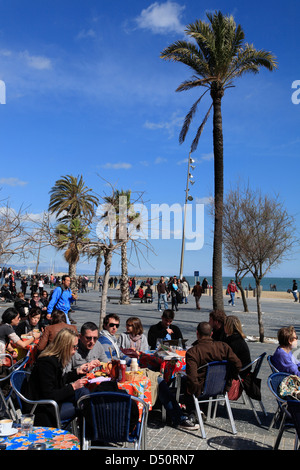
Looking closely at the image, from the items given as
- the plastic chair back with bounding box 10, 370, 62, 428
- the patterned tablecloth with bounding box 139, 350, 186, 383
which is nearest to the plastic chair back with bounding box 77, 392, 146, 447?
the plastic chair back with bounding box 10, 370, 62, 428

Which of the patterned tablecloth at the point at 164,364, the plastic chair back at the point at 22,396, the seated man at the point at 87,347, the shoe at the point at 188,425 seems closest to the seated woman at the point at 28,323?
the patterned tablecloth at the point at 164,364

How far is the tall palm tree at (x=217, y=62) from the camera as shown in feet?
48.3

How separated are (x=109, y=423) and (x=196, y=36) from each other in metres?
13.8

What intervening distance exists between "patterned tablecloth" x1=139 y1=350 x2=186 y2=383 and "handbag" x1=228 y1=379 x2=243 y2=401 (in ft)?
2.48

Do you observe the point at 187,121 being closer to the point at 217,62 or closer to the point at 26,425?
the point at 217,62

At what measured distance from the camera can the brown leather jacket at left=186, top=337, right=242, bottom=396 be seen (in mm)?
5512

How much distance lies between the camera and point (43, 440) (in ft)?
10.1

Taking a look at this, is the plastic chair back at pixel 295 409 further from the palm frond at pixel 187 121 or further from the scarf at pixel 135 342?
the palm frond at pixel 187 121

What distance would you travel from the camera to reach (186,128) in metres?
17.2

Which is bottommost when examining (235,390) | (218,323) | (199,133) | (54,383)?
(235,390)

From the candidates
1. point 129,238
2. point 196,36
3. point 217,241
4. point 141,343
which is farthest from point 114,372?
point 196,36

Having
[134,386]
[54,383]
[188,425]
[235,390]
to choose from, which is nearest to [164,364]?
[188,425]

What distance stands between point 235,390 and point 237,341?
67cm

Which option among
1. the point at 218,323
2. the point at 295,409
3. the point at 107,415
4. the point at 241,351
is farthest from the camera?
the point at 218,323
